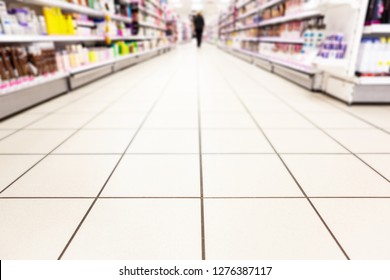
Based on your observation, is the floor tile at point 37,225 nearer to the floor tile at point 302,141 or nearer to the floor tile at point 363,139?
the floor tile at point 302,141

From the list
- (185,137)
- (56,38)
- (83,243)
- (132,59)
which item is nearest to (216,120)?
(185,137)

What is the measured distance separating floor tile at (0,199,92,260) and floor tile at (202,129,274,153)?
2.52 feet

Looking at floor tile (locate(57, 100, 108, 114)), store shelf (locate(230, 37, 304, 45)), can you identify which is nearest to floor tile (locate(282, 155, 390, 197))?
floor tile (locate(57, 100, 108, 114))

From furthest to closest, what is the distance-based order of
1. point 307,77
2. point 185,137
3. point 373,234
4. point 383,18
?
point 307,77 < point 383,18 < point 185,137 < point 373,234

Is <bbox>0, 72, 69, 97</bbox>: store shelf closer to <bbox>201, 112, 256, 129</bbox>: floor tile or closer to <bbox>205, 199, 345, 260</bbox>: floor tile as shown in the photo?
<bbox>201, 112, 256, 129</bbox>: floor tile

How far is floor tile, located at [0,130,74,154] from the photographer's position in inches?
58.8

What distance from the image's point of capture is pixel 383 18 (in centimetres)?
216

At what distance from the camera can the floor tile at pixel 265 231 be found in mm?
758

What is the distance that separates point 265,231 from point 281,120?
130cm

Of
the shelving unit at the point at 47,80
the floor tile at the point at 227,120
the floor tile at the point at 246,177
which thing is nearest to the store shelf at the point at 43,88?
the shelving unit at the point at 47,80

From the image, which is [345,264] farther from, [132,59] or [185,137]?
[132,59]

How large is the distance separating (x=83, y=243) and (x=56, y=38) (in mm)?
2728

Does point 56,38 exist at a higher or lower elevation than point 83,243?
higher

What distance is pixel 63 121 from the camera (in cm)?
200
